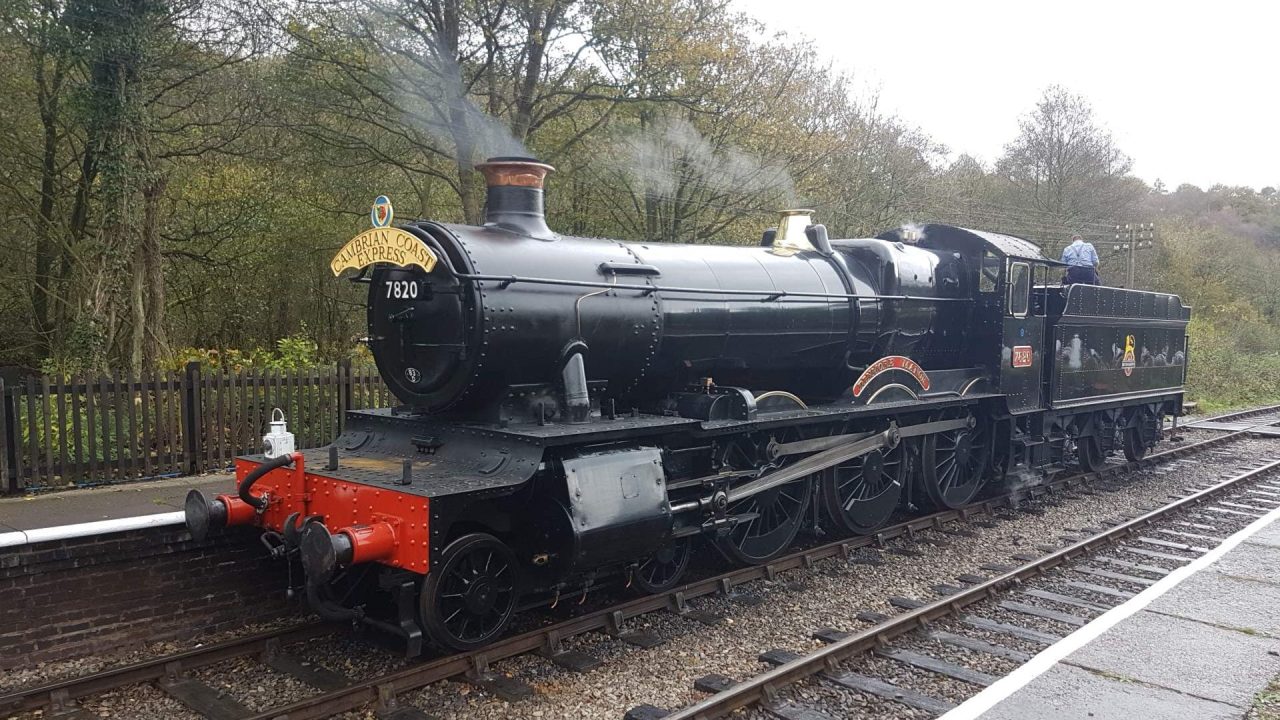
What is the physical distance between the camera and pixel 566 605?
6031 millimetres

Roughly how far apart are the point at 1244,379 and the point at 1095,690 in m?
26.9

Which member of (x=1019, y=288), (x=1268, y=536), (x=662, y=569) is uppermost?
(x=1019, y=288)

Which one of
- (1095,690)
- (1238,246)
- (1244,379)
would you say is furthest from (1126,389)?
(1238,246)

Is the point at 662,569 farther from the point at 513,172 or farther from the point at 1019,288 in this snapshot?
the point at 1019,288

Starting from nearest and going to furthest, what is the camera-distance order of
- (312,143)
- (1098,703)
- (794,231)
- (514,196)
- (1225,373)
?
1. (1098,703)
2. (514,196)
3. (794,231)
4. (312,143)
5. (1225,373)

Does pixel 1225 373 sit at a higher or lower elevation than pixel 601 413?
lower

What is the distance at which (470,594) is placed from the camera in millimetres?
4859

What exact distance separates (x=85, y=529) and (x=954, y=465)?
8022mm

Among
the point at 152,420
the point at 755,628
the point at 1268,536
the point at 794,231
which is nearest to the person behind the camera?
the point at 755,628

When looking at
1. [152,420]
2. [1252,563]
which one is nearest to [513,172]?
[152,420]

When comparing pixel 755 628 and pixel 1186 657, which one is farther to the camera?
pixel 755 628

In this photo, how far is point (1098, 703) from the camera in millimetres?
4570

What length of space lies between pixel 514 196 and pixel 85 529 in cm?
355

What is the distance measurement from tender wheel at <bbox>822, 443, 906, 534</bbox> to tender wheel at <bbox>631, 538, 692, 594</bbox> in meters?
1.93
